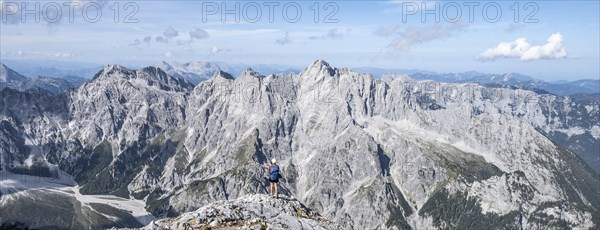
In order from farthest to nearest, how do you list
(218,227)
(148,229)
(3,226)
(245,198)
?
(245,198) → (218,227) → (148,229) → (3,226)

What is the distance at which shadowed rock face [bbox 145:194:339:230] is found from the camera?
202 feet

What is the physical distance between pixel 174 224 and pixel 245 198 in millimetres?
11966

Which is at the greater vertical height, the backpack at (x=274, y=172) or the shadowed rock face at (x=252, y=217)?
the backpack at (x=274, y=172)

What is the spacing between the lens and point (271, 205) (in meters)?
68.9

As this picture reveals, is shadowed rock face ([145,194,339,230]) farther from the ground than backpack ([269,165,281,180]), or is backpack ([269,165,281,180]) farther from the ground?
backpack ([269,165,281,180])

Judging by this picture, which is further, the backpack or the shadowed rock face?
the backpack

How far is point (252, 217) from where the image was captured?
64875mm

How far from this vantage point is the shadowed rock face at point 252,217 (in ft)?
202

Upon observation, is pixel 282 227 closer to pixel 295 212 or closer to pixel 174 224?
pixel 295 212

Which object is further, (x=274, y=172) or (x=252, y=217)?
(x=274, y=172)

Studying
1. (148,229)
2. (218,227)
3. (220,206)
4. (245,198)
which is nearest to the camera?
(148,229)

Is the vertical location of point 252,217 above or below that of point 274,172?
below

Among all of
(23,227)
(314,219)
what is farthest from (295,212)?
(23,227)

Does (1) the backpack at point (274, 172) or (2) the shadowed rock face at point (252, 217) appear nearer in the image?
(2) the shadowed rock face at point (252, 217)
